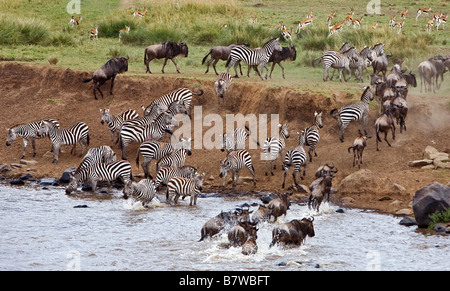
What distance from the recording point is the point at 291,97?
20.7 metres

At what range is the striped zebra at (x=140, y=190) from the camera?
16.2m

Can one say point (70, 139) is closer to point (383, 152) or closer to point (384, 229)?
point (383, 152)

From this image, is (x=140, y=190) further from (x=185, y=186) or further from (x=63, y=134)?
(x=63, y=134)

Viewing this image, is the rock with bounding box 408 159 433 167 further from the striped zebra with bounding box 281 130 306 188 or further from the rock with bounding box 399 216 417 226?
the rock with bounding box 399 216 417 226

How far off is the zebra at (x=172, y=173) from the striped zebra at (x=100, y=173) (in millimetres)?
880

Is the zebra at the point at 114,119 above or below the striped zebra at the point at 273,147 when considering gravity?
above

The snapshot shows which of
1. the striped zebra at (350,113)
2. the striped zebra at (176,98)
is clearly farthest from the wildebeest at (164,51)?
the striped zebra at (350,113)

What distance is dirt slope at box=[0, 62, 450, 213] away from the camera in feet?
56.0

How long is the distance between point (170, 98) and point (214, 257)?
9.55 metres

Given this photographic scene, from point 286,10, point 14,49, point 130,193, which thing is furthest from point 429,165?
point 286,10

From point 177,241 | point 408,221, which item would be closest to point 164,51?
point 177,241

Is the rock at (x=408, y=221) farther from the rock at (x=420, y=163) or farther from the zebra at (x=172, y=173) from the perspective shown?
the zebra at (x=172, y=173)

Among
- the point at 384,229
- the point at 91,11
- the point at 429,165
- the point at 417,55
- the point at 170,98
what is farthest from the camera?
the point at 91,11

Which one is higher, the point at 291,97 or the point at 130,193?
the point at 291,97
